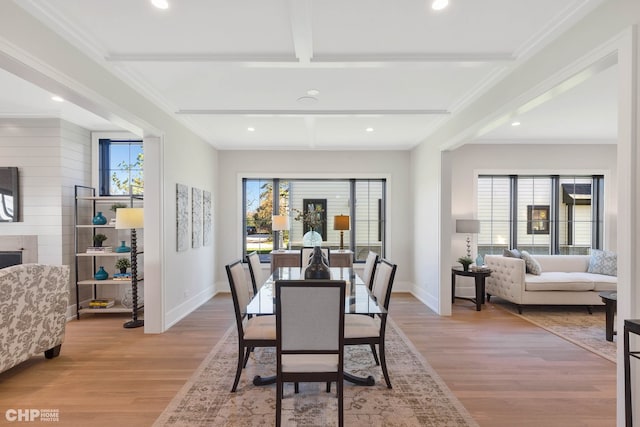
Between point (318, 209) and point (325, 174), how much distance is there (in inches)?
27.0

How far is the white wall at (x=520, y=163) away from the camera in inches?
237

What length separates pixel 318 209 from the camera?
666cm

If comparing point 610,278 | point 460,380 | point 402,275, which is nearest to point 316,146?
point 402,275

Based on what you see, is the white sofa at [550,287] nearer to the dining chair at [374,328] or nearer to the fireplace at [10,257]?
the dining chair at [374,328]

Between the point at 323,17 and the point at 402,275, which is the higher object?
the point at 323,17

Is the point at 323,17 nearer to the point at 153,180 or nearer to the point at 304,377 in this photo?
the point at 304,377

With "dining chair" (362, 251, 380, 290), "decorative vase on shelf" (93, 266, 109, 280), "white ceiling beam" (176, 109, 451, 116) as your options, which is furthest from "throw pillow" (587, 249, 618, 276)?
"decorative vase on shelf" (93, 266, 109, 280)

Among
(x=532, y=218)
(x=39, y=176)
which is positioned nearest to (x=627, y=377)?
(x=532, y=218)

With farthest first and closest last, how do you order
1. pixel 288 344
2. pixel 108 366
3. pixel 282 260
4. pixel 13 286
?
pixel 282 260 < pixel 108 366 < pixel 13 286 < pixel 288 344

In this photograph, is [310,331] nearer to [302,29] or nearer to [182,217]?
[302,29]

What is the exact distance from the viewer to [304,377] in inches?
85.7

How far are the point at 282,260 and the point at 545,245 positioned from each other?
15.4 ft

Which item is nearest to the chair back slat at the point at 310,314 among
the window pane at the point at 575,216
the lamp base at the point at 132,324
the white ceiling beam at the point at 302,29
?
the white ceiling beam at the point at 302,29

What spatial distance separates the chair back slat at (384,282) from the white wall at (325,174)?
326cm
